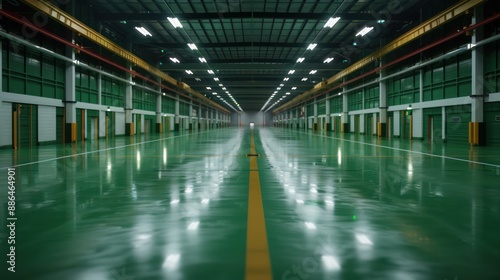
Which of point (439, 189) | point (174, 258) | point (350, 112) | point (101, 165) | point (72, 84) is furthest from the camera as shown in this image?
point (350, 112)

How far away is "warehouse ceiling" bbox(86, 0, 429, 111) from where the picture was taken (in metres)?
22.9

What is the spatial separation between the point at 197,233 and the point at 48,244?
1.54 metres

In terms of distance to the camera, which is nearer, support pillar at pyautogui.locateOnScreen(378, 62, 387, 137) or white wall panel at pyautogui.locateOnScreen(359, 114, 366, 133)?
support pillar at pyautogui.locateOnScreen(378, 62, 387, 137)

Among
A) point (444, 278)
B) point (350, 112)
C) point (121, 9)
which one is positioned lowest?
point (444, 278)

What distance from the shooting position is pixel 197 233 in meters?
4.08

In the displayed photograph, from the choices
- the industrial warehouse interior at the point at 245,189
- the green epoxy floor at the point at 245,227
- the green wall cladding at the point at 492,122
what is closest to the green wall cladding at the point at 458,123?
the industrial warehouse interior at the point at 245,189

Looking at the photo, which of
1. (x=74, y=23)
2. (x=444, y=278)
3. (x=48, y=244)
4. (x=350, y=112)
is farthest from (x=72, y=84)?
(x=350, y=112)

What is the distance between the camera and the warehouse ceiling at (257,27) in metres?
22.9

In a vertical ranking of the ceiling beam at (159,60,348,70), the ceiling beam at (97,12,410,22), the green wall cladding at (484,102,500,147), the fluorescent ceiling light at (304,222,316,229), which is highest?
the ceiling beam at (97,12,410,22)

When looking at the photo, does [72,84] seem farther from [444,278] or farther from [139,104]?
[444,278]

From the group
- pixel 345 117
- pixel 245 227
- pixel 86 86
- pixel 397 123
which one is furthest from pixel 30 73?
pixel 345 117

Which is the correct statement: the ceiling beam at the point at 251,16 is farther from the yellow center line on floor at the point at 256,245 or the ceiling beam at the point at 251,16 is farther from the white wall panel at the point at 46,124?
the yellow center line on floor at the point at 256,245

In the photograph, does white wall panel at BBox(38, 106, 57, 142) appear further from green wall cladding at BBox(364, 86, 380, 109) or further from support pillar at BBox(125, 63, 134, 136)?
green wall cladding at BBox(364, 86, 380, 109)

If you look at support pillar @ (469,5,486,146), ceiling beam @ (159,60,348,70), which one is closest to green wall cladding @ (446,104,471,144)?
support pillar @ (469,5,486,146)
